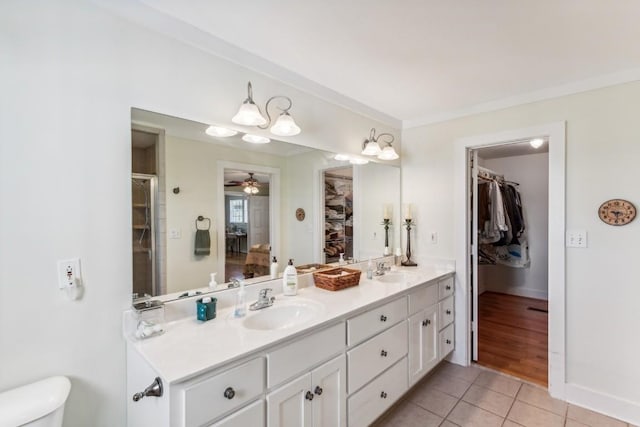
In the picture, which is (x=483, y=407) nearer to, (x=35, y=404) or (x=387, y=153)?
(x=387, y=153)

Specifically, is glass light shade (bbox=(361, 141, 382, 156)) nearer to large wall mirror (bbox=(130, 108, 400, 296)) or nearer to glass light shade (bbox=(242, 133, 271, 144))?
large wall mirror (bbox=(130, 108, 400, 296))

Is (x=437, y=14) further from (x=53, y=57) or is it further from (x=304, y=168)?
(x=53, y=57)

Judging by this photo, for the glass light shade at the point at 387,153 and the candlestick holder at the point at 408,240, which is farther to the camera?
the candlestick holder at the point at 408,240

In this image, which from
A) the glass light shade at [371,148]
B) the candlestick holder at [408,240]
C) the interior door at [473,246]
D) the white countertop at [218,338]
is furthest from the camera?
the candlestick holder at [408,240]

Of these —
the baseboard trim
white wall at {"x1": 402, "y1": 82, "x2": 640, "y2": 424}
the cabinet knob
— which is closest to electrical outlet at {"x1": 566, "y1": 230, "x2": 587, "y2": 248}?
white wall at {"x1": 402, "y1": 82, "x2": 640, "y2": 424}

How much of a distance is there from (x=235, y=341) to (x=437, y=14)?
5.55 feet

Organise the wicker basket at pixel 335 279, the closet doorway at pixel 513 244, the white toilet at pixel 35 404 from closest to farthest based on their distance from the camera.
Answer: the white toilet at pixel 35 404 < the wicker basket at pixel 335 279 < the closet doorway at pixel 513 244

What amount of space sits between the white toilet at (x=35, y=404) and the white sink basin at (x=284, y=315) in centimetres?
73

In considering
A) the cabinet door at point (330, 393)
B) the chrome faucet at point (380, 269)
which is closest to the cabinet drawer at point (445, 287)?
the chrome faucet at point (380, 269)

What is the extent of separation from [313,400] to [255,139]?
1.43 m

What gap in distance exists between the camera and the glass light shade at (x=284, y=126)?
5.95 ft

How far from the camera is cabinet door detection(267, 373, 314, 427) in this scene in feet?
4.18

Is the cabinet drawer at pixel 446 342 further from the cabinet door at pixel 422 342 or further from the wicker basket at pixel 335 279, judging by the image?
the wicker basket at pixel 335 279

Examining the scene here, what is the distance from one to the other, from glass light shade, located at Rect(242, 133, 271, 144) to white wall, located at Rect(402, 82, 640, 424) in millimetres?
1977
